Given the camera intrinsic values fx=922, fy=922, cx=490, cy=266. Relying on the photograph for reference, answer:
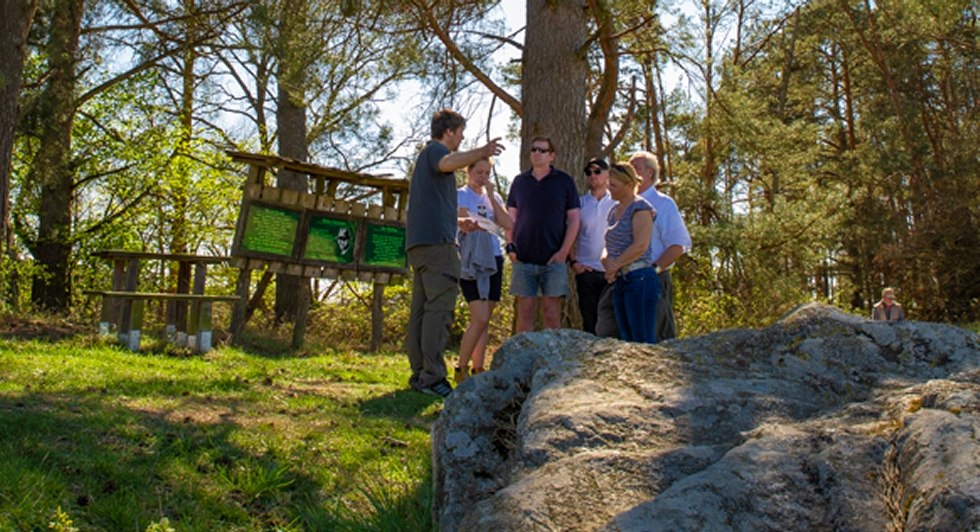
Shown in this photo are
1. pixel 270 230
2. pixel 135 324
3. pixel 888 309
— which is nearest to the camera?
pixel 135 324

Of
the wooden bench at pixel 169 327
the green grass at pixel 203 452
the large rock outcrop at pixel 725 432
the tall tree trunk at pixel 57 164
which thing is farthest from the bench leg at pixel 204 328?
the large rock outcrop at pixel 725 432

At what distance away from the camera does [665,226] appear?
229 inches

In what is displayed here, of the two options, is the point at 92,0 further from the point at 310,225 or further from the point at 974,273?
the point at 974,273

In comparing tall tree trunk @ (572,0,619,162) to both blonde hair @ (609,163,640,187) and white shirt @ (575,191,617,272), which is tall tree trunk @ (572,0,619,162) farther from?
blonde hair @ (609,163,640,187)

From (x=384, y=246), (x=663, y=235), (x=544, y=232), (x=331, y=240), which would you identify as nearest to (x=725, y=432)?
(x=663, y=235)

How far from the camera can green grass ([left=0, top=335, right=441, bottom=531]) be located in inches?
133

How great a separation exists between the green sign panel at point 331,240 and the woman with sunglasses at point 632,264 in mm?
5822

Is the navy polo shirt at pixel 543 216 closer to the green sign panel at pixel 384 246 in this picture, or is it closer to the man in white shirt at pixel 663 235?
the man in white shirt at pixel 663 235

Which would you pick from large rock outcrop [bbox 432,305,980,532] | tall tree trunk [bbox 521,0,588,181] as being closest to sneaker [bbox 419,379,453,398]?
tall tree trunk [bbox 521,0,588,181]

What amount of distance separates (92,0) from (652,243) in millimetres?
11817

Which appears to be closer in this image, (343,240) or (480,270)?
(480,270)

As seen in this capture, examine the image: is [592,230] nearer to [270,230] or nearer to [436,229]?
[436,229]

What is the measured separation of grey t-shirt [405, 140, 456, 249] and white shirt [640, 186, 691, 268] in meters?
1.29

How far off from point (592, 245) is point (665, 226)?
0.93 meters
